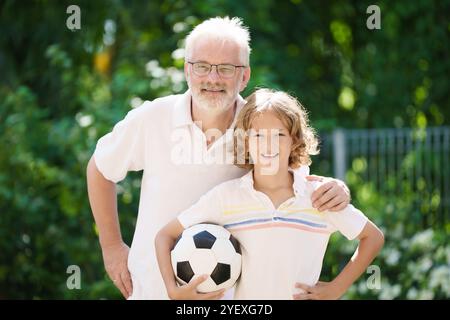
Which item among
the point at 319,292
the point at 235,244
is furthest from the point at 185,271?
the point at 319,292

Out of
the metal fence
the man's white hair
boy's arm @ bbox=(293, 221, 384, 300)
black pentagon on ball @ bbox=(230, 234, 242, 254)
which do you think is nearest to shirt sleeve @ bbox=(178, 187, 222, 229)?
black pentagon on ball @ bbox=(230, 234, 242, 254)

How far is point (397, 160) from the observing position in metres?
8.50

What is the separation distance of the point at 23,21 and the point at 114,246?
5335mm

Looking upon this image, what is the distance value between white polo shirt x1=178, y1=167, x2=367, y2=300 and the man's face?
0.34 m

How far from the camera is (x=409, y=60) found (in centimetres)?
930

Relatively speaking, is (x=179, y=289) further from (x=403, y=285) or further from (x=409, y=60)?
(x=409, y=60)

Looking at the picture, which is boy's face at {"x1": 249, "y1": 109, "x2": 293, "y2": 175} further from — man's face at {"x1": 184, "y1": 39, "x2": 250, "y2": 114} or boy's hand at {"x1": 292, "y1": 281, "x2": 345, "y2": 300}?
boy's hand at {"x1": 292, "y1": 281, "x2": 345, "y2": 300}

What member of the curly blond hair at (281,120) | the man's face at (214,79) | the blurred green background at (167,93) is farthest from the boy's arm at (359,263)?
the blurred green background at (167,93)

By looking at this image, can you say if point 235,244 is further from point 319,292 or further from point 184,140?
point 184,140

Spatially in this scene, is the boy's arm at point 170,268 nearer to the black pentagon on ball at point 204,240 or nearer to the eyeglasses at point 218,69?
the black pentagon on ball at point 204,240

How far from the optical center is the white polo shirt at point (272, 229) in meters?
3.28

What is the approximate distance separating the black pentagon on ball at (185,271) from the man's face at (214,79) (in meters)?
0.65

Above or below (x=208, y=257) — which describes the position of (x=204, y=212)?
above

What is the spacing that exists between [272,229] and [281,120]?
42 centimetres
